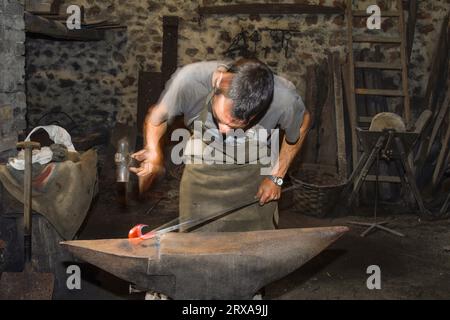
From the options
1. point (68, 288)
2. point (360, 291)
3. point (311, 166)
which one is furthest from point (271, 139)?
point (311, 166)

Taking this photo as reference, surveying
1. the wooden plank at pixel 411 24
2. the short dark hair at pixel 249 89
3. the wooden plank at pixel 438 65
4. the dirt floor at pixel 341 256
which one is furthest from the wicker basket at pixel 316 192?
the short dark hair at pixel 249 89

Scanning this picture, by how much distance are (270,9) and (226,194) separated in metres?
4.67

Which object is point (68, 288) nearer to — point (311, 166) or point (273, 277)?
point (273, 277)

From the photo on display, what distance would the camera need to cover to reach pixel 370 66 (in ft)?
22.2

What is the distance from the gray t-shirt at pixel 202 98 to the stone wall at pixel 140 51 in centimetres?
436

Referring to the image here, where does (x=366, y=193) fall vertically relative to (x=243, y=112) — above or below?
below

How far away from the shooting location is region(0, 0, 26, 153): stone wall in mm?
3961

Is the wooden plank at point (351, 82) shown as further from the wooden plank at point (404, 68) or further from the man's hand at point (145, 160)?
the man's hand at point (145, 160)

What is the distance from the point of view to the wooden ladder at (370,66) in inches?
261

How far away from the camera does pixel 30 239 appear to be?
3.53 meters

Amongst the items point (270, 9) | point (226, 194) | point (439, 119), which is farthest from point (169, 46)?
point (226, 194)

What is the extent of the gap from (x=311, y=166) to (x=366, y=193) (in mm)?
804

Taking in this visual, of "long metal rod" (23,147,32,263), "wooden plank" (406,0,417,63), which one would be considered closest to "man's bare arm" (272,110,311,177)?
"long metal rod" (23,147,32,263)

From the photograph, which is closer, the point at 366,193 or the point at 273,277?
the point at 273,277
